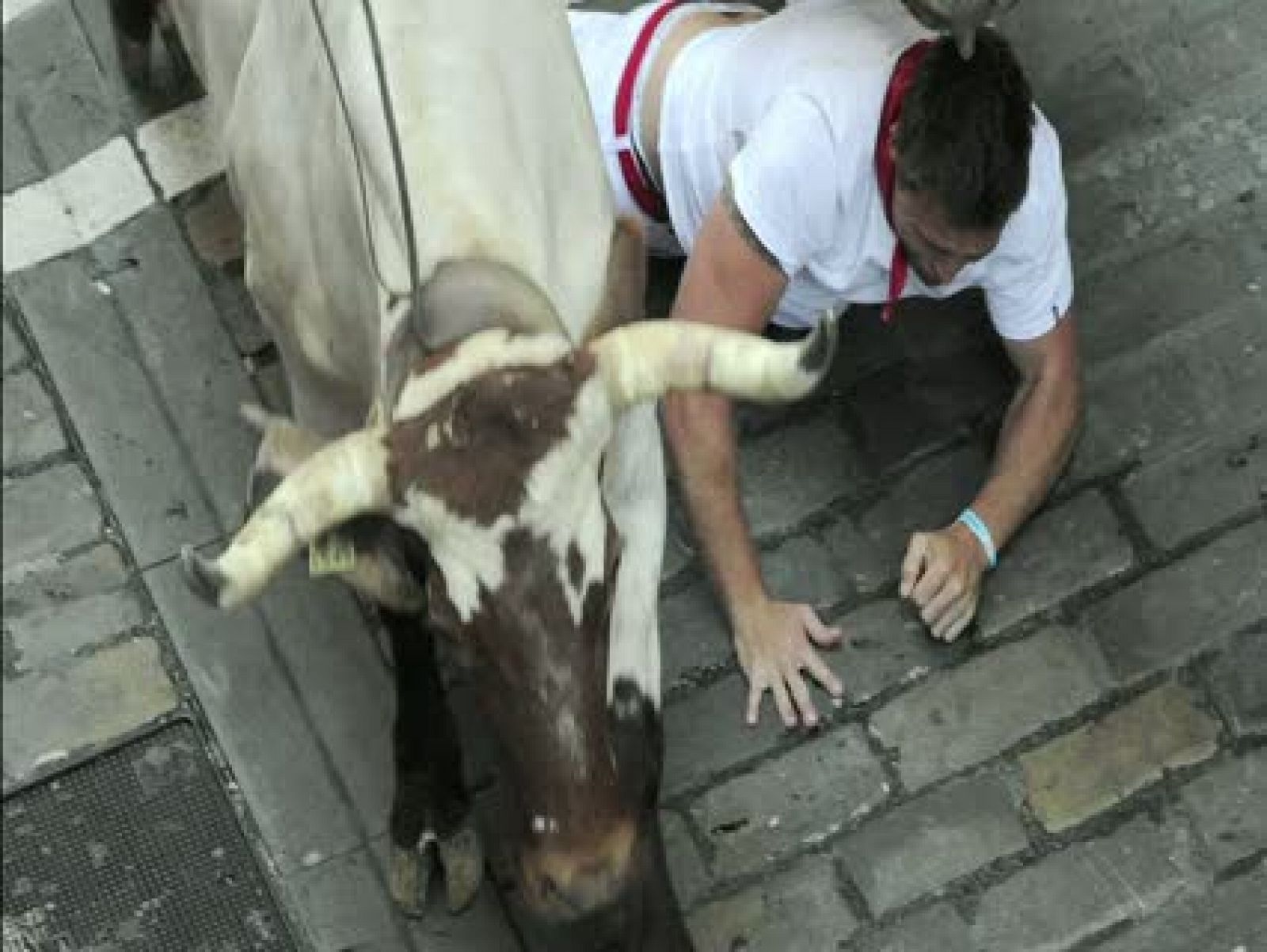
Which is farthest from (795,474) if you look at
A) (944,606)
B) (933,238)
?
(933,238)

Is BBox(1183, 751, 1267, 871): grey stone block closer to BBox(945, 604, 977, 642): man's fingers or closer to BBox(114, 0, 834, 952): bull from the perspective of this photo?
BBox(945, 604, 977, 642): man's fingers

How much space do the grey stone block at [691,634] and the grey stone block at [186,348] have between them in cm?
102

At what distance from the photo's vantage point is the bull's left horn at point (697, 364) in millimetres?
3129

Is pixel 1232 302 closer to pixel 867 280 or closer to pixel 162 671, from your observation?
pixel 867 280

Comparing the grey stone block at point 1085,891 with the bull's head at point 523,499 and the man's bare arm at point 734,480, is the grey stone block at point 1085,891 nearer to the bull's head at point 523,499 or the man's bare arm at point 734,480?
the man's bare arm at point 734,480

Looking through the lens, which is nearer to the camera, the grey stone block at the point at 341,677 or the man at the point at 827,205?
the man at the point at 827,205

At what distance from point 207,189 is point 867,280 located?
172 cm

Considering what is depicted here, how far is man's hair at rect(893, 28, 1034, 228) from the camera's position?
3.94 m

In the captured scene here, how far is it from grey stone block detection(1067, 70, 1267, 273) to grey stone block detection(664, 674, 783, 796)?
1338 mm

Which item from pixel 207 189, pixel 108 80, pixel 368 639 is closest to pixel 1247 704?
pixel 368 639

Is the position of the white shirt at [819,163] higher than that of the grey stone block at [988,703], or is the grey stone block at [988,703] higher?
the white shirt at [819,163]

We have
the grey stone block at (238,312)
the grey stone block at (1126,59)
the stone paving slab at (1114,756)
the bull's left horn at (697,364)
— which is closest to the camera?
the bull's left horn at (697,364)

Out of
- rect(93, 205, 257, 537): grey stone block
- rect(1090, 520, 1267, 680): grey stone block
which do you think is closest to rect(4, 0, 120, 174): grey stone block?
rect(93, 205, 257, 537): grey stone block

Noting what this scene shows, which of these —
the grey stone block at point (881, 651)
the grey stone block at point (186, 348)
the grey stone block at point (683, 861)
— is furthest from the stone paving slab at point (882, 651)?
the grey stone block at point (186, 348)
